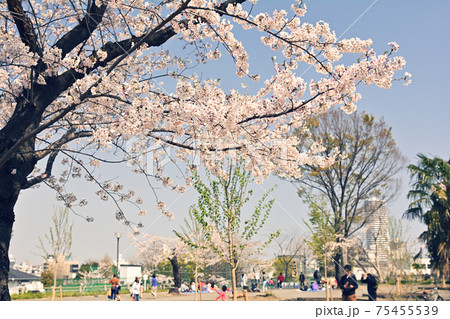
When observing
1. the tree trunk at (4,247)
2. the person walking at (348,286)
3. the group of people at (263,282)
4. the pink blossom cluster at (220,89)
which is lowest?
the group of people at (263,282)

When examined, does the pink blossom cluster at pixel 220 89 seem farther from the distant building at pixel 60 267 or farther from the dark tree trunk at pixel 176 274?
the dark tree trunk at pixel 176 274

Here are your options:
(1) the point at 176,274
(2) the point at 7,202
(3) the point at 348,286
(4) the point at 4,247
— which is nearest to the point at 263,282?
(1) the point at 176,274

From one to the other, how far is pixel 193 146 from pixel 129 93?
1589mm

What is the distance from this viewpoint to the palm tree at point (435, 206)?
21516 mm

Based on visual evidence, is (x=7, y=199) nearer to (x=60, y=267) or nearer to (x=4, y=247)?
(x=4, y=247)

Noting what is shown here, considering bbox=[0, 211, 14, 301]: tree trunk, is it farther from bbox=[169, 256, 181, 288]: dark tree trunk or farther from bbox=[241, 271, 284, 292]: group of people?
bbox=[169, 256, 181, 288]: dark tree trunk

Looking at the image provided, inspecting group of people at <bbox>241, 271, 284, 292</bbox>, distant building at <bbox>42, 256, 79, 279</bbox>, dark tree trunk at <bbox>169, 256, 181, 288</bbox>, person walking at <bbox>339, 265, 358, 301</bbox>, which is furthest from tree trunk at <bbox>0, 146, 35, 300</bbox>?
dark tree trunk at <bbox>169, 256, 181, 288</bbox>

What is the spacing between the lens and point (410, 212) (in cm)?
2334

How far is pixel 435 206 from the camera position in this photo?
73.8 ft

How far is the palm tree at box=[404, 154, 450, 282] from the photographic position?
847 inches

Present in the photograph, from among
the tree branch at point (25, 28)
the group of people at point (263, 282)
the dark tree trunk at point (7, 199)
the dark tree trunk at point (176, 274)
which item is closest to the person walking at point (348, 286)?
the dark tree trunk at point (7, 199)

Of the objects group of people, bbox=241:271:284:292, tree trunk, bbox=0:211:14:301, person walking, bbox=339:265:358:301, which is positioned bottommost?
group of people, bbox=241:271:284:292
